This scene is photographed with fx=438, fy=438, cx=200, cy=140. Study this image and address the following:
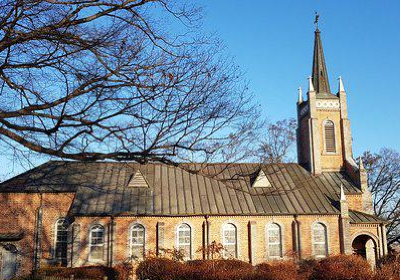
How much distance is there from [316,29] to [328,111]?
289 inches

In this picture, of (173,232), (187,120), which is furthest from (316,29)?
(187,120)

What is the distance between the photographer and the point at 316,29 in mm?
34781

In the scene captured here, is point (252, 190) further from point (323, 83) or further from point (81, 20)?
point (81, 20)

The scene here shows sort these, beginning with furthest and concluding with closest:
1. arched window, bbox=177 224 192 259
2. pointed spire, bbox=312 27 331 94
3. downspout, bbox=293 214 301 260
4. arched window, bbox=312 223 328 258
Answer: pointed spire, bbox=312 27 331 94
arched window, bbox=312 223 328 258
downspout, bbox=293 214 301 260
arched window, bbox=177 224 192 259

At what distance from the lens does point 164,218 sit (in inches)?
992

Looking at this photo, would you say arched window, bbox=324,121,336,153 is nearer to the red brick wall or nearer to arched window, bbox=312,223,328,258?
arched window, bbox=312,223,328,258

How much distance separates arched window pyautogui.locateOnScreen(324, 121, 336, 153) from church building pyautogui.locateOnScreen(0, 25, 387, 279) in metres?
3.39

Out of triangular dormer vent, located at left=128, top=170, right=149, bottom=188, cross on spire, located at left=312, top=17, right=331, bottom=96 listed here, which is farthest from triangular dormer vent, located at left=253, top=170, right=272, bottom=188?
cross on spire, located at left=312, top=17, right=331, bottom=96

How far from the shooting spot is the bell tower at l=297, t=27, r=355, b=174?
3059 centimetres

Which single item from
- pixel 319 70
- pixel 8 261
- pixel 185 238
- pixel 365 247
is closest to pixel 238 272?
pixel 185 238

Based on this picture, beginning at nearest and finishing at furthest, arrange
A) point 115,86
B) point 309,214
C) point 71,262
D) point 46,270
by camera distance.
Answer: point 115,86 → point 46,270 → point 71,262 → point 309,214

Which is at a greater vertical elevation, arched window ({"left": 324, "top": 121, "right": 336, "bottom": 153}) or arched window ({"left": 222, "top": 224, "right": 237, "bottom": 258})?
arched window ({"left": 324, "top": 121, "right": 336, "bottom": 153})

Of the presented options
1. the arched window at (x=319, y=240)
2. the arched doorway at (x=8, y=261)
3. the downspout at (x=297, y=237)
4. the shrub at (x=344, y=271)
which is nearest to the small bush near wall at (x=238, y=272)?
the shrub at (x=344, y=271)

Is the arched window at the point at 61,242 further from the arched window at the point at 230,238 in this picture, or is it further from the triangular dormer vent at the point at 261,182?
the triangular dormer vent at the point at 261,182
